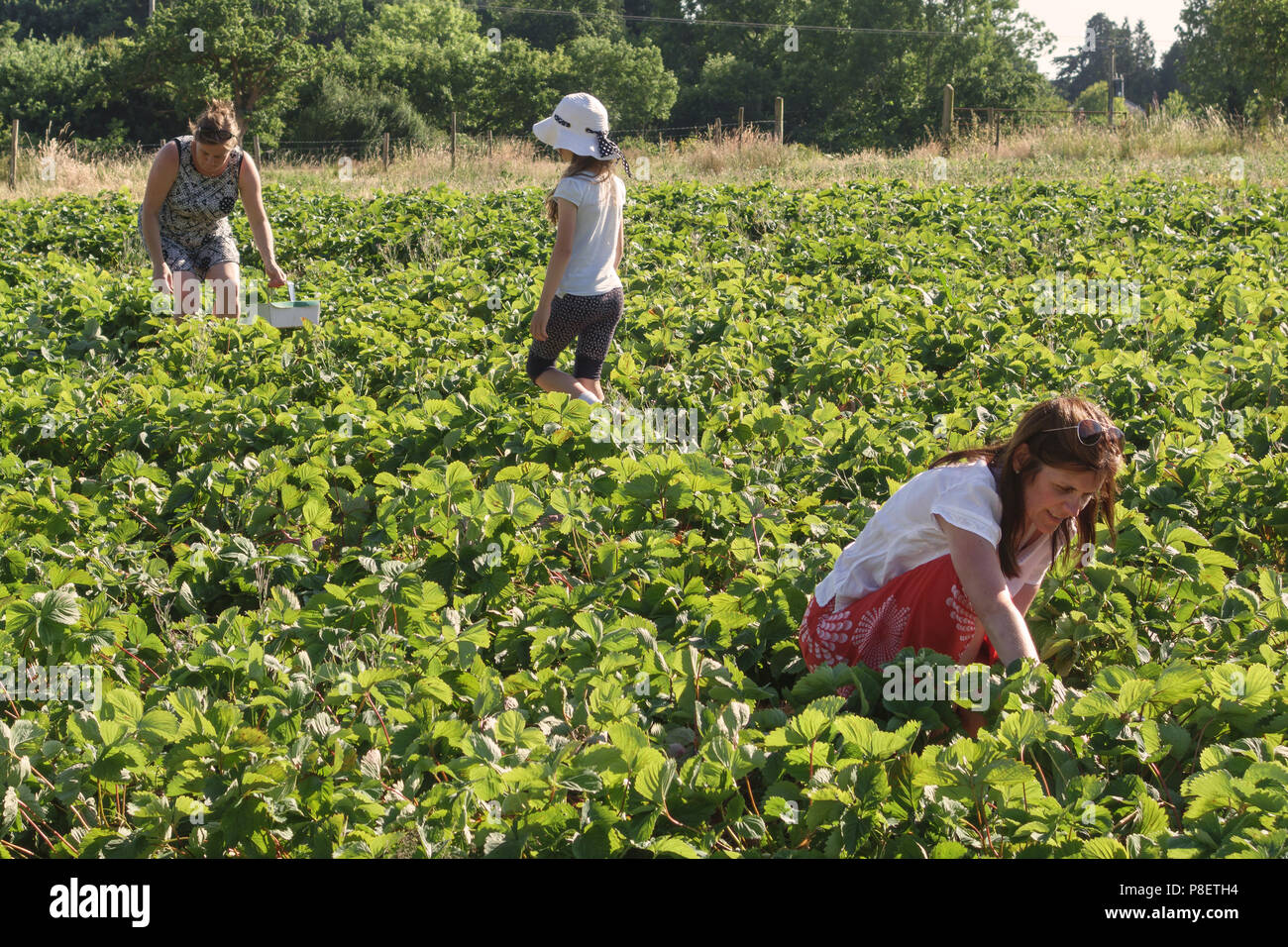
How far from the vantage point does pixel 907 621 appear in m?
2.76

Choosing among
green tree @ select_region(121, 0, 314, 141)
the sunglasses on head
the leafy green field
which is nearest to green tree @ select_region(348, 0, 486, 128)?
green tree @ select_region(121, 0, 314, 141)

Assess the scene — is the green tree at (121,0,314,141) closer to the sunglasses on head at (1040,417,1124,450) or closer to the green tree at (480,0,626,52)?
the green tree at (480,0,626,52)

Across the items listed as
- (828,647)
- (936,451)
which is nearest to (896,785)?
(828,647)

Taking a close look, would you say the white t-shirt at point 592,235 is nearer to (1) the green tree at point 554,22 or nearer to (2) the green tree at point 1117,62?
(1) the green tree at point 554,22

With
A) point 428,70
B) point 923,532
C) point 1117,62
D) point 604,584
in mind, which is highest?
point 1117,62

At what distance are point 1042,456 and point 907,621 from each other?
504 millimetres

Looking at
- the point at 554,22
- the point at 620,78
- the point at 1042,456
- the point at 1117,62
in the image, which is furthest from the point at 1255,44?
the point at 1117,62

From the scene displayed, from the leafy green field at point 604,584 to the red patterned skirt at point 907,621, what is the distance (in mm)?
176

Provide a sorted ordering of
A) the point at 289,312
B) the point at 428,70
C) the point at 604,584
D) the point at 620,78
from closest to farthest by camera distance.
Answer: the point at 604,584, the point at 289,312, the point at 428,70, the point at 620,78

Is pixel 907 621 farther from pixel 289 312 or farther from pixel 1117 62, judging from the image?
pixel 1117 62

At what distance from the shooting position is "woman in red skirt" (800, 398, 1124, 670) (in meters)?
2.55

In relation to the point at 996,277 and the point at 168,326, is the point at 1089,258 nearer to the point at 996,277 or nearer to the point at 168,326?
the point at 996,277

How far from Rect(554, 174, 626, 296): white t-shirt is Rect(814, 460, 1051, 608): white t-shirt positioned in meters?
2.21

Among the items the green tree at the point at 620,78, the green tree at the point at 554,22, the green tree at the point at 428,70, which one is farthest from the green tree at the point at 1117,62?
the green tree at the point at 428,70
